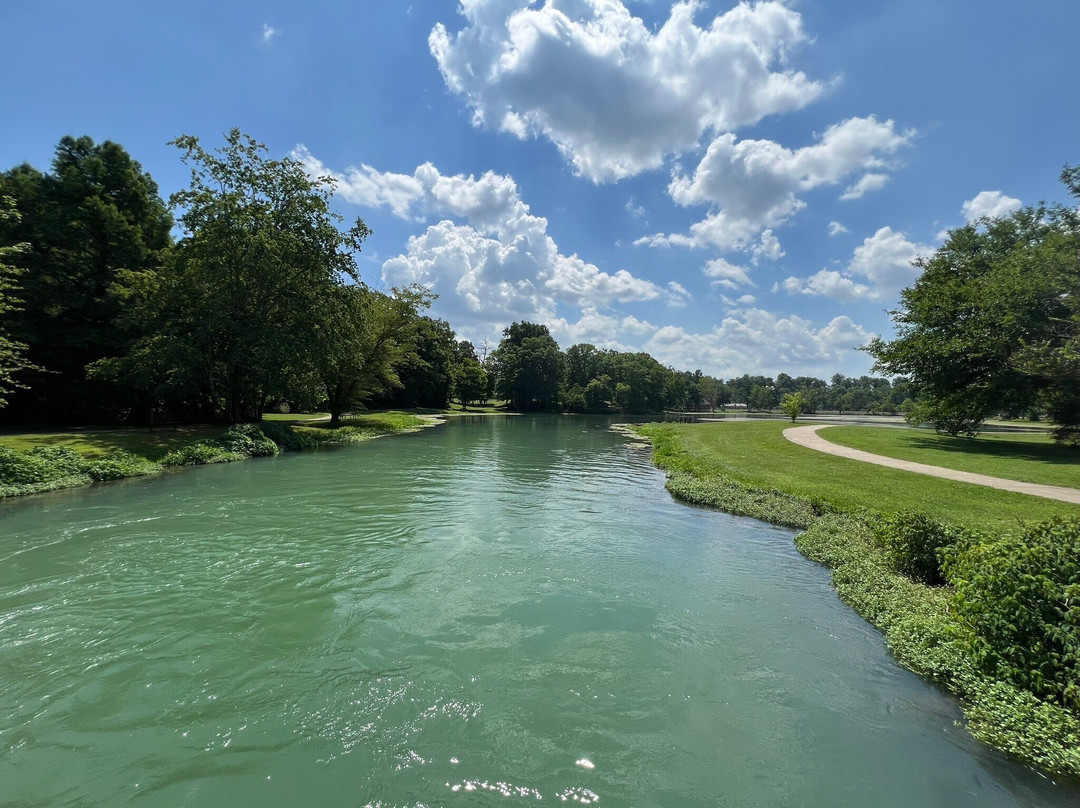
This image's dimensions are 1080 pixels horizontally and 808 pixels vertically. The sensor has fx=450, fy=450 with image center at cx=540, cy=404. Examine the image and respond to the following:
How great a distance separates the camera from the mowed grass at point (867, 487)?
34.7ft

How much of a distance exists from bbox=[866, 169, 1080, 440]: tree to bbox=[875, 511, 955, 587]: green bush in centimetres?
1297

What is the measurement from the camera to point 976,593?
16.9 feet

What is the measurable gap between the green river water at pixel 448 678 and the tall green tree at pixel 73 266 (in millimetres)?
19027

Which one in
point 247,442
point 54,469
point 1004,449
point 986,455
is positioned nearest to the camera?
point 54,469

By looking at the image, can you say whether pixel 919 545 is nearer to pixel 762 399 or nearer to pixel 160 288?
pixel 160 288

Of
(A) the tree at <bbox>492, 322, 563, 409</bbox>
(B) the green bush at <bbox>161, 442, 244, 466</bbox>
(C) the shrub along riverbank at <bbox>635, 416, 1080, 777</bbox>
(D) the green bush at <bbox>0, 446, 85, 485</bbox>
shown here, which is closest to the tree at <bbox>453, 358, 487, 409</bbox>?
(A) the tree at <bbox>492, 322, 563, 409</bbox>

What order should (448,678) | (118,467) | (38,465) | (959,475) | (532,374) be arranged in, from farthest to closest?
1. (532,374)
2. (118,467)
3. (959,475)
4. (38,465)
5. (448,678)

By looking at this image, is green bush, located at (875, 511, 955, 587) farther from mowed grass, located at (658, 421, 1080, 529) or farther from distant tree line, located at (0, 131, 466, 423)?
distant tree line, located at (0, 131, 466, 423)

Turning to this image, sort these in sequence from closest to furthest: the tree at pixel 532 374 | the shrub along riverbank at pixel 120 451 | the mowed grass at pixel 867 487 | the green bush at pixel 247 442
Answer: the mowed grass at pixel 867 487 < the shrub along riverbank at pixel 120 451 < the green bush at pixel 247 442 < the tree at pixel 532 374

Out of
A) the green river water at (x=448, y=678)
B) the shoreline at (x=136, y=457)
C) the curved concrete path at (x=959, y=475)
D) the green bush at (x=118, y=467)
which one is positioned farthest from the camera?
the green bush at (x=118, y=467)

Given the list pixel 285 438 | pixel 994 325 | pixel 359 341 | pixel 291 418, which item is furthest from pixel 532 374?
pixel 994 325

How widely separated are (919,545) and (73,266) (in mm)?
36747

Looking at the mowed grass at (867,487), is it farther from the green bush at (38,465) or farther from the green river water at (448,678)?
the green bush at (38,465)

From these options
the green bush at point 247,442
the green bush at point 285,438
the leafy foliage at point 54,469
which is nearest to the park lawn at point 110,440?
the green bush at point 247,442
